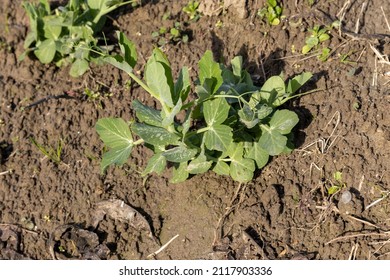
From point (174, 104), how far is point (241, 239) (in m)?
0.79

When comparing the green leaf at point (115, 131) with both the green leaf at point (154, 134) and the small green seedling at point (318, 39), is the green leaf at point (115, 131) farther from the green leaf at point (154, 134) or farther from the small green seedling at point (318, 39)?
the small green seedling at point (318, 39)

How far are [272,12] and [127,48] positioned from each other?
110 centimetres

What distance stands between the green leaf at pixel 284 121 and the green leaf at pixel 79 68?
4.50ft

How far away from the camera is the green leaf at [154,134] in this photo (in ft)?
9.40

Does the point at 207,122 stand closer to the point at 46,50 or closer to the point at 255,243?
the point at 255,243

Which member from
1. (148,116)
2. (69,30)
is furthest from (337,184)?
(69,30)

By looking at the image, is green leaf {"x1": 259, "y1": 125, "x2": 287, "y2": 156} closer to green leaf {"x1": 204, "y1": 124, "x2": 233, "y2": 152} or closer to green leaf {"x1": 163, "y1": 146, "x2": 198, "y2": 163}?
green leaf {"x1": 204, "y1": 124, "x2": 233, "y2": 152}

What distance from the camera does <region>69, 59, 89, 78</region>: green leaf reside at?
379cm

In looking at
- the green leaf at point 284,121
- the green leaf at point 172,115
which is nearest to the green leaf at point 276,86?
the green leaf at point 284,121

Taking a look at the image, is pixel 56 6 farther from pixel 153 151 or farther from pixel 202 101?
pixel 202 101

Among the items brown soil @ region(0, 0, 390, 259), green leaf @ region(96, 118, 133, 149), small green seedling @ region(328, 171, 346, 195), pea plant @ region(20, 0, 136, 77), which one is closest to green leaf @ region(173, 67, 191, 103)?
green leaf @ region(96, 118, 133, 149)

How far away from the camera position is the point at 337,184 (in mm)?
3080

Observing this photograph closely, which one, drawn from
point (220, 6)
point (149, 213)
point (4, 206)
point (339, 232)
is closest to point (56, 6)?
point (220, 6)

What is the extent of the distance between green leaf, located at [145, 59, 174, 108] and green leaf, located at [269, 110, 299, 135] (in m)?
0.55
